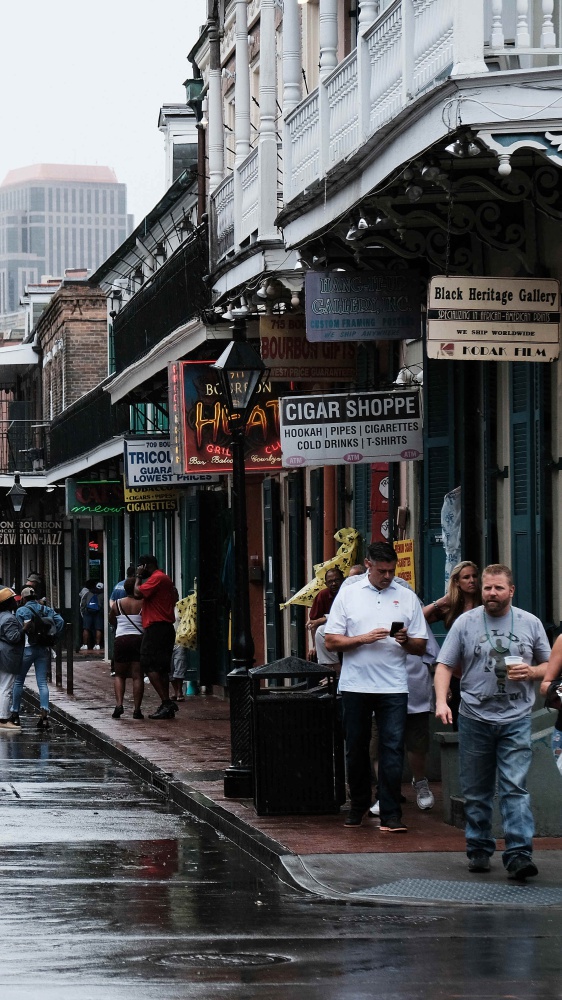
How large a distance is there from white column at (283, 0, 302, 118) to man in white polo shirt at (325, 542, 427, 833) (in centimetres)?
604

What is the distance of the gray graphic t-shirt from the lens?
990cm

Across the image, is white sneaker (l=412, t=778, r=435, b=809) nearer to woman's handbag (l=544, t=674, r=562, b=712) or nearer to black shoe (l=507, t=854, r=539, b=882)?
black shoe (l=507, t=854, r=539, b=882)

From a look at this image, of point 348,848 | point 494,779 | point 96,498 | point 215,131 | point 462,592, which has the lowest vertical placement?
point 348,848

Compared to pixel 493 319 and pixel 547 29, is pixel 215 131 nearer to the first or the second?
pixel 493 319

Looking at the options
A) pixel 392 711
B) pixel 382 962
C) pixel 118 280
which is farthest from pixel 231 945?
pixel 118 280

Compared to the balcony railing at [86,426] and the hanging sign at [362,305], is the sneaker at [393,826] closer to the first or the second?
the hanging sign at [362,305]

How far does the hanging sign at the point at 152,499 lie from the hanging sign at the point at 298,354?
1129 centimetres

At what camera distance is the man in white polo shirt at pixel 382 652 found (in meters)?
11.5

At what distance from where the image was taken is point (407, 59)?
1176 centimetres

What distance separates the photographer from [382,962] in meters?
7.79

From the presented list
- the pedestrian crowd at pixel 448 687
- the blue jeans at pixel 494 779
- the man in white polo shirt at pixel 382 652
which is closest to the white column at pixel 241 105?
the pedestrian crowd at pixel 448 687

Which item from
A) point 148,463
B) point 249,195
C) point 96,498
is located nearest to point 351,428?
point 249,195

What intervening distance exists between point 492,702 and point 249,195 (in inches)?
395

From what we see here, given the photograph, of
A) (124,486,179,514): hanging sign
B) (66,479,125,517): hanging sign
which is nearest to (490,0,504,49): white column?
(124,486,179,514): hanging sign
